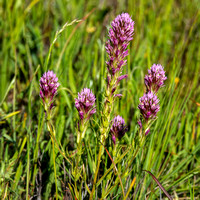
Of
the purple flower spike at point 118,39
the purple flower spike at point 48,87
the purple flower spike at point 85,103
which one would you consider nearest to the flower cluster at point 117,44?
the purple flower spike at point 118,39

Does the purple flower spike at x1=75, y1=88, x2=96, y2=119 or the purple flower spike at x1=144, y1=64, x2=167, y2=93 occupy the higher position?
the purple flower spike at x1=144, y1=64, x2=167, y2=93

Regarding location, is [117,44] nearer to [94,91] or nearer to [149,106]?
[149,106]

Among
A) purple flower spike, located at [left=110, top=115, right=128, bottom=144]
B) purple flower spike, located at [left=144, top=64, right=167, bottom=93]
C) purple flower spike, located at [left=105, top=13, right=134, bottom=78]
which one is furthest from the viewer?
purple flower spike, located at [left=110, top=115, right=128, bottom=144]

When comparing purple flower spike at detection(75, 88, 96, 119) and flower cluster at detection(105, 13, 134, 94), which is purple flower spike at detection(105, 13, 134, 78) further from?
purple flower spike at detection(75, 88, 96, 119)

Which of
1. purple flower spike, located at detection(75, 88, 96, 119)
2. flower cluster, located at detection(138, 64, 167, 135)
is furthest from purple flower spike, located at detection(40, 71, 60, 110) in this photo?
flower cluster, located at detection(138, 64, 167, 135)

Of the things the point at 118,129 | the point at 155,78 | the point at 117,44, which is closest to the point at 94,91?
the point at 118,129

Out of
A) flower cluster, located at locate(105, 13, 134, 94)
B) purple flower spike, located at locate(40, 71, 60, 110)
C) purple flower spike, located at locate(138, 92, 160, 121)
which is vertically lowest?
purple flower spike, located at locate(138, 92, 160, 121)

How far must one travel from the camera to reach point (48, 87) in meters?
1.29

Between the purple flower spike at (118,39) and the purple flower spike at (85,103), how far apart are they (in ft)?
0.52

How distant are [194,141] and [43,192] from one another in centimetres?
142

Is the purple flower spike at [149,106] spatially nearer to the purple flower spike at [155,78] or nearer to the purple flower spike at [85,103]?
the purple flower spike at [155,78]

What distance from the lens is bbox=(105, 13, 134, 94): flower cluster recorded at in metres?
1.23

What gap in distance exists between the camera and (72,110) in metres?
2.23

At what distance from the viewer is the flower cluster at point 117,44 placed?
123 cm
